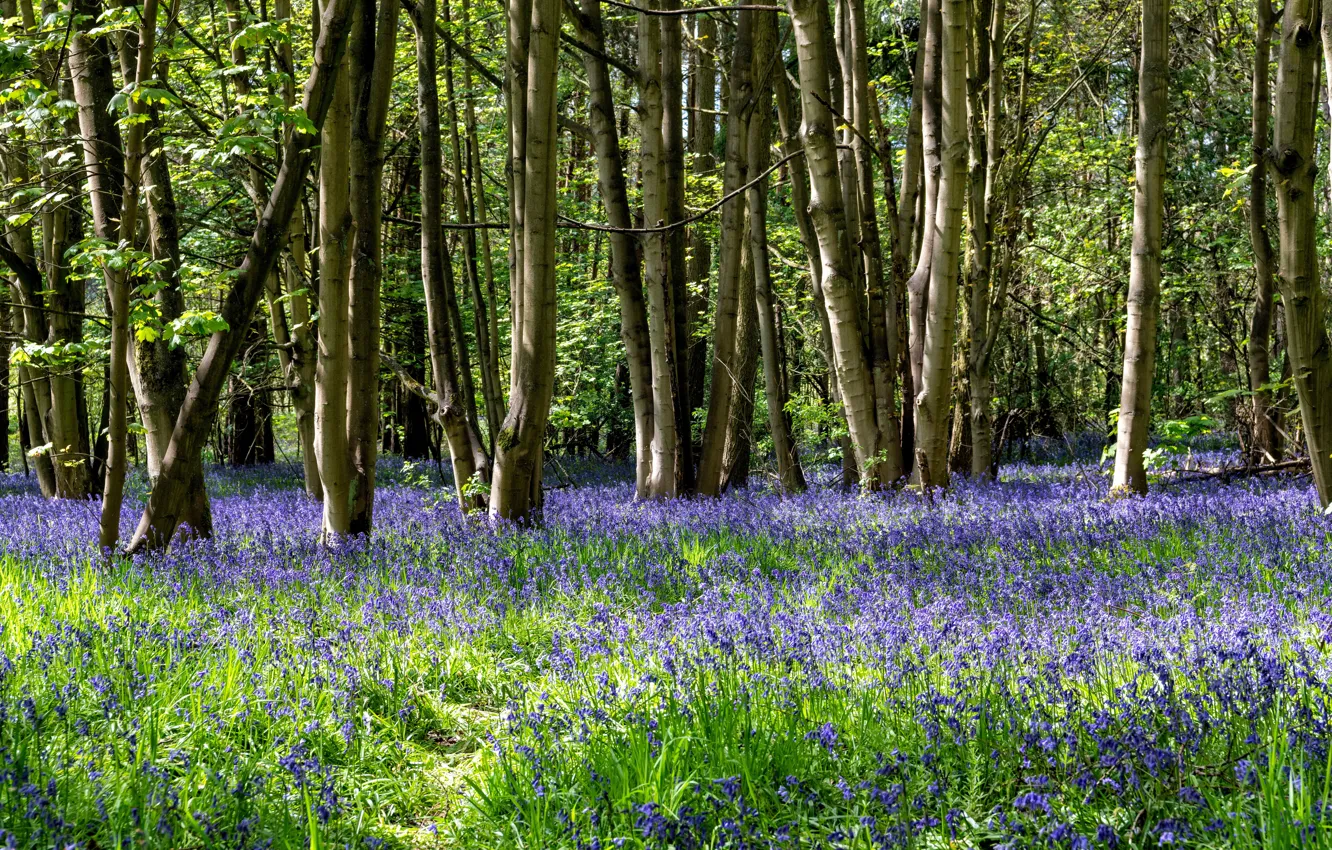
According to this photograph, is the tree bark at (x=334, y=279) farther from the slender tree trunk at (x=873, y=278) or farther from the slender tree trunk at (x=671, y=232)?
the slender tree trunk at (x=873, y=278)

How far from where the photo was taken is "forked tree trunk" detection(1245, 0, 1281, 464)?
25.2 feet

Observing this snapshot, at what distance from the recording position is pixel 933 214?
883cm

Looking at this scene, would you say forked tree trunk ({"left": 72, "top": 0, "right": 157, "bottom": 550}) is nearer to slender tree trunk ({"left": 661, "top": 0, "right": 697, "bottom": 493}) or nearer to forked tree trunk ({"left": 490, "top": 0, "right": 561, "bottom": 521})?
forked tree trunk ({"left": 490, "top": 0, "right": 561, "bottom": 521})

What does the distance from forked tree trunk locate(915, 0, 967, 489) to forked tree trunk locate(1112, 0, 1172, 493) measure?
4.42ft

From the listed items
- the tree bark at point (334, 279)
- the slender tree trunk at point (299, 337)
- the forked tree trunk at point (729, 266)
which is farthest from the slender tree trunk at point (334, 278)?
the forked tree trunk at point (729, 266)

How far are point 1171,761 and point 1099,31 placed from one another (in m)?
17.7

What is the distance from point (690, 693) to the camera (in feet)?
11.6

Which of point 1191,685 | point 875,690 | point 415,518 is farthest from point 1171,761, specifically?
point 415,518

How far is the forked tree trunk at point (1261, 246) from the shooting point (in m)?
7.67

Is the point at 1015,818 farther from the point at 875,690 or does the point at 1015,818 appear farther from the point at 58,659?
the point at 58,659

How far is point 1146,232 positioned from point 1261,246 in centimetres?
112

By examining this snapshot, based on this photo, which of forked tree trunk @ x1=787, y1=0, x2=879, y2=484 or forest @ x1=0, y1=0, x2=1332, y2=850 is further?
forked tree trunk @ x1=787, y1=0, x2=879, y2=484

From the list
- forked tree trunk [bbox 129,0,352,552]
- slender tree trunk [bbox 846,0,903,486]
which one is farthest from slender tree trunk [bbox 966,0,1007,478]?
forked tree trunk [bbox 129,0,352,552]

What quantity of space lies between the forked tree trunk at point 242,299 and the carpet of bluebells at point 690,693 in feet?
1.51
